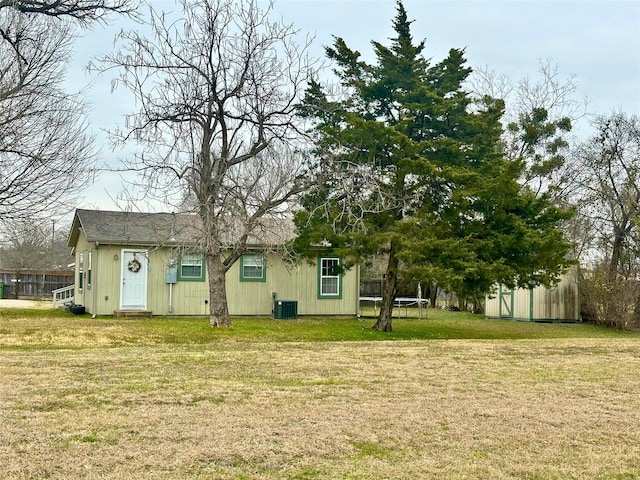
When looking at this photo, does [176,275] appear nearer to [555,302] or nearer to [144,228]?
[144,228]

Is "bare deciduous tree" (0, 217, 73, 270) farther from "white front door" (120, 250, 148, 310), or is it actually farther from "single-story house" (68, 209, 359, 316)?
"white front door" (120, 250, 148, 310)

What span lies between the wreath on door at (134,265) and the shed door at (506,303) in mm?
13609

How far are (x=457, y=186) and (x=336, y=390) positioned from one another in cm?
973

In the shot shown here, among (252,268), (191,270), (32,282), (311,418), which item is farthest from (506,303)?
(311,418)

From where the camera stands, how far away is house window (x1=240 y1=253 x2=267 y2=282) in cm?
2211

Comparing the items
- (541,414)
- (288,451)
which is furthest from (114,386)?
(541,414)

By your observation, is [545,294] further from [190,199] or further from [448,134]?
[190,199]

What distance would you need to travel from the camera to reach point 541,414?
6.78m

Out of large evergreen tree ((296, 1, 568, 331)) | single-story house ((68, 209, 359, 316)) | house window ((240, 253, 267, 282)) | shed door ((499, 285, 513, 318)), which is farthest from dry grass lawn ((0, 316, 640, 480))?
shed door ((499, 285, 513, 318))

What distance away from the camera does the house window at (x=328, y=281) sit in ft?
74.9

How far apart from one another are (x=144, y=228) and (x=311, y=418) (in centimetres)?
1626

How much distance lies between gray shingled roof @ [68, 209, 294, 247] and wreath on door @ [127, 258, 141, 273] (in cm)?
59

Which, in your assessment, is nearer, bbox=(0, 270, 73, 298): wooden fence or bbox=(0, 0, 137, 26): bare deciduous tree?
bbox=(0, 0, 137, 26): bare deciduous tree

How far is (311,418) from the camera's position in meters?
6.30
